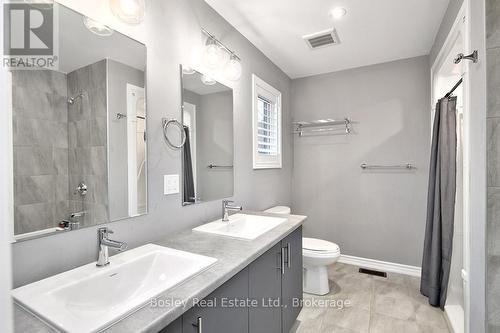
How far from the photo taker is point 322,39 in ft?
7.76

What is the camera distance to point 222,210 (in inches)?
76.5

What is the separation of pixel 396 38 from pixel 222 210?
2.34m

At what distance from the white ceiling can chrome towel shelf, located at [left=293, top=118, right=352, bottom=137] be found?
70 centimetres

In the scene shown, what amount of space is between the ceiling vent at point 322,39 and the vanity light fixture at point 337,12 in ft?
0.64

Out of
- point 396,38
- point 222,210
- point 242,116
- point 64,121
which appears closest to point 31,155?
point 64,121

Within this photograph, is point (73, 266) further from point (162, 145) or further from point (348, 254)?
point (348, 254)

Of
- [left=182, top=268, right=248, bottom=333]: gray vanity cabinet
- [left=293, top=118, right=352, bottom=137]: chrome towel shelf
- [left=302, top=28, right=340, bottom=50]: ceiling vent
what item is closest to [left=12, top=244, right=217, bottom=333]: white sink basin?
[left=182, top=268, right=248, bottom=333]: gray vanity cabinet

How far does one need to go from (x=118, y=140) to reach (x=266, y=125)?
5.87ft

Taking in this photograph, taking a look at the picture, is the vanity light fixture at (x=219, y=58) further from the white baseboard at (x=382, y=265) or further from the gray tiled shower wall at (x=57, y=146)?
the white baseboard at (x=382, y=265)

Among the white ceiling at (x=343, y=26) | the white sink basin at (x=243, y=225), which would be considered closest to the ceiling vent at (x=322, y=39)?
the white ceiling at (x=343, y=26)

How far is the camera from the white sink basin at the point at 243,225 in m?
1.57

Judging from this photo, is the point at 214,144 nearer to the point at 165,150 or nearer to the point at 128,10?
the point at 165,150

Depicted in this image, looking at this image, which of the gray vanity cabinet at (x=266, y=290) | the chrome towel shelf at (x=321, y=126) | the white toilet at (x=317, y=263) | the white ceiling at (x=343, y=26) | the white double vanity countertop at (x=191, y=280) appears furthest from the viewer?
the chrome towel shelf at (x=321, y=126)

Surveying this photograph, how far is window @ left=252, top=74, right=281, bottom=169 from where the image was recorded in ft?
8.16
